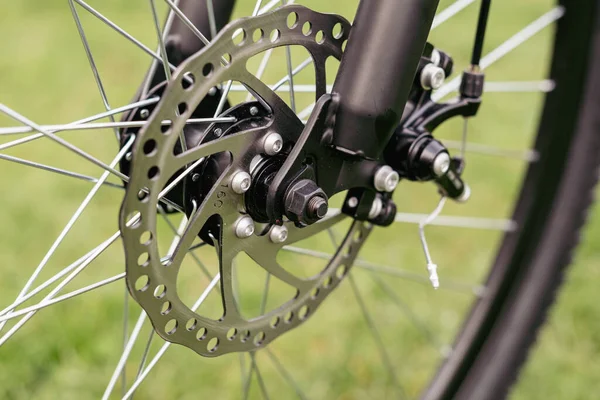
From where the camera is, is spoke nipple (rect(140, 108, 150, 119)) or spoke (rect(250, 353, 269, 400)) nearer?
spoke nipple (rect(140, 108, 150, 119))

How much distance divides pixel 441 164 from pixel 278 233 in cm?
16

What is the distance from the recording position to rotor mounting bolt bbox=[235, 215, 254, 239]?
55 centimetres

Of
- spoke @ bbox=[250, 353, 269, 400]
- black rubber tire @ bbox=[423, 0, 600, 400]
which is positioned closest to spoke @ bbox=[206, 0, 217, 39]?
spoke @ bbox=[250, 353, 269, 400]

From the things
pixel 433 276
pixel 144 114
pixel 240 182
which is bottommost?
pixel 433 276

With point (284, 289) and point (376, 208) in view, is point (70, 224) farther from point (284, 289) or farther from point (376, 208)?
point (284, 289)

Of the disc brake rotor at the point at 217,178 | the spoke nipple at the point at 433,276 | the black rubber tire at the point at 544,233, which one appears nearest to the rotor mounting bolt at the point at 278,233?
the disc brake rotor at the point at 217,178

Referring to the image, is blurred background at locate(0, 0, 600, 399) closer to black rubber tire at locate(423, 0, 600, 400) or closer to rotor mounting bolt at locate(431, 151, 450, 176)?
black rubber tire at locate(423, 0, 600, 400)

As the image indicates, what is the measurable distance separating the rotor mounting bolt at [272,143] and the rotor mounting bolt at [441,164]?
15 cm

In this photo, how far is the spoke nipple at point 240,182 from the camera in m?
0.53

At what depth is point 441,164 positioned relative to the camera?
63cm

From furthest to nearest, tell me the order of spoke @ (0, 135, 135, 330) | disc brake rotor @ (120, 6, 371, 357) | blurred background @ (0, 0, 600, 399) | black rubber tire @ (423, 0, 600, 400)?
blurred background @ (0, 0, 600, 399) < black rubber tire @ (423, 0, 600, 400) < spoke @ (0, 135, 135, 330) < disc brake rotor @ (120, 6, 371, 357)

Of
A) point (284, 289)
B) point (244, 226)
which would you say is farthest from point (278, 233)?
point (284, 289)

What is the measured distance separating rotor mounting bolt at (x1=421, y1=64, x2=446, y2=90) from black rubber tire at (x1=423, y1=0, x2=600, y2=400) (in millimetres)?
354

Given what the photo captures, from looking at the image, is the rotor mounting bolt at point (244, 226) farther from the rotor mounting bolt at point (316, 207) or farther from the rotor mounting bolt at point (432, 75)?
the rotor mounting bolt at point (432, 75)
